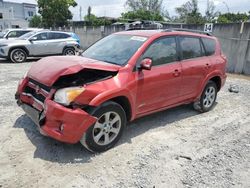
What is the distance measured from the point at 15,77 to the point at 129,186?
7.10m

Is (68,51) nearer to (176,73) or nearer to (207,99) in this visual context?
(207,99)

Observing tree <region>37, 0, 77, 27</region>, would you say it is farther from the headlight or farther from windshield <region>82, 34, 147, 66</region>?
the headlight

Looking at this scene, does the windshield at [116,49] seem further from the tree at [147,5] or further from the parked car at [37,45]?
the tree at [147,5]

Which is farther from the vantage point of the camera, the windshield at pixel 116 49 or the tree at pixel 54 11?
the tree at pixel 54 11

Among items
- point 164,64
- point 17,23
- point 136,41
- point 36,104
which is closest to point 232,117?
point 164,64

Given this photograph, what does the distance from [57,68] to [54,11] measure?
39.0 m

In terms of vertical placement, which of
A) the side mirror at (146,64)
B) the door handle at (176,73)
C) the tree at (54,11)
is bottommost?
the door handle at (176,73)

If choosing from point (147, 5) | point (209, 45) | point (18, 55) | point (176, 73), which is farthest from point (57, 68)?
point (147, 5)

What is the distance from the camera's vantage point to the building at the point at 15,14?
5719cm

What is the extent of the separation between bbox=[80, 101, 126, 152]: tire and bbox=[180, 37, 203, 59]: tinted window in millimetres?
1912

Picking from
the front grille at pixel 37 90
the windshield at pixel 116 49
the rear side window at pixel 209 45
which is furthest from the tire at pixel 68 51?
the front grille at pixel 37 90

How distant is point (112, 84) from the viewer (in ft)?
11.9

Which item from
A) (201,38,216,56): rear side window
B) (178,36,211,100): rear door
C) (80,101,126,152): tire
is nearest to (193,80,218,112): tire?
(178,36,211,100): rear door

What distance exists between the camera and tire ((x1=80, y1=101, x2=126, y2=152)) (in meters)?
3.50
